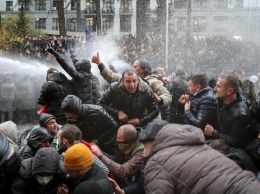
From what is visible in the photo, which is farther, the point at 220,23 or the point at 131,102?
the point at 220,23

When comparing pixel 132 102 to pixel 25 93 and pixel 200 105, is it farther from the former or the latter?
pixel 25 93

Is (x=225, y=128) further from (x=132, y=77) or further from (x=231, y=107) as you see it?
(x=132, y=77)

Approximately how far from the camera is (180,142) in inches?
134

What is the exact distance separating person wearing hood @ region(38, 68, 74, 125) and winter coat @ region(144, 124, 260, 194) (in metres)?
3.98

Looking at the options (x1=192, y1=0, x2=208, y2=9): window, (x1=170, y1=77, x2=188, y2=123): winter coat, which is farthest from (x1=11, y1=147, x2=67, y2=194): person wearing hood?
(x1=192, y1=0, x2=208, y2=9): window

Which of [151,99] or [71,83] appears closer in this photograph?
[151,99]

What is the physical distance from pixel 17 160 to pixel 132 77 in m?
2.31

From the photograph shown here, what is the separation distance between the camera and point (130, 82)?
5875 millimetres

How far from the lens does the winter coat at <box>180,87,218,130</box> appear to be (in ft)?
18.8

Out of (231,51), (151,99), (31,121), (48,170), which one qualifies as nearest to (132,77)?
(151,99)

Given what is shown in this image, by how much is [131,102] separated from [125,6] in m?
71.5

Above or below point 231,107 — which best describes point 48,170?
below

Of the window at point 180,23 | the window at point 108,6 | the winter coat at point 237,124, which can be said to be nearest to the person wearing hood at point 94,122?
the winter coat at point 237,124

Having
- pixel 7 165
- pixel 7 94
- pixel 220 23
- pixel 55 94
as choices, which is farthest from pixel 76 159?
pixel 220 23
